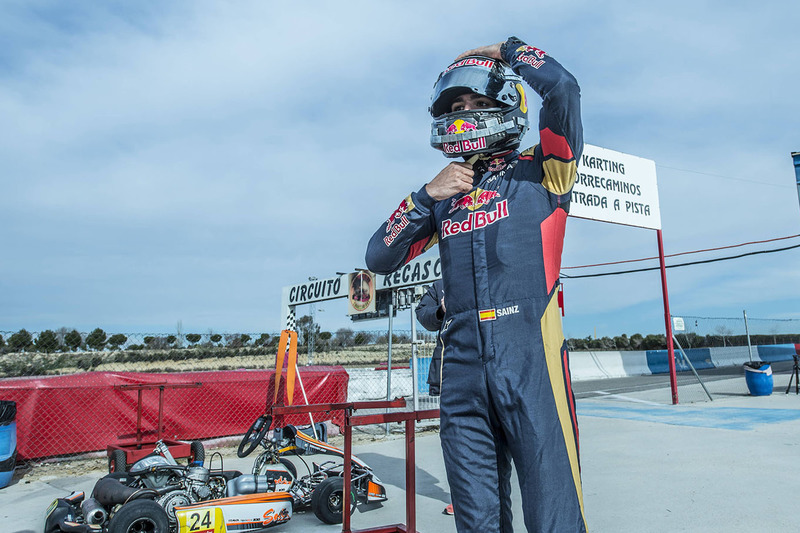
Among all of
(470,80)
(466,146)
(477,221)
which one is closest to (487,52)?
(470,80)

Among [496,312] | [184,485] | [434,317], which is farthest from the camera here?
[184,485]

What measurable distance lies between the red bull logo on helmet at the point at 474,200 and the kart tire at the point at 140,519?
2658 mm

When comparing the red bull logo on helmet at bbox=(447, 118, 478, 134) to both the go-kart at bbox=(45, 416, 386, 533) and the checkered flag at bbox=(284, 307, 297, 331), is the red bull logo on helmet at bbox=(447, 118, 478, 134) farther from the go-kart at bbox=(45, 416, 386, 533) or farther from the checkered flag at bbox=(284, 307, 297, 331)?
the checkered flag at bbox=(284, 307, 297, 331)

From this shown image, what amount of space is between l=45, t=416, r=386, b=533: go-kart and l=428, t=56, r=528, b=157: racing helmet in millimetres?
2829

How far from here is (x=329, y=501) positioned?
409 cm

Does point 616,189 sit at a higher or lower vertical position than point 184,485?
higher

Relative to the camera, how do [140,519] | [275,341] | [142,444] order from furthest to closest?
1. [275,341]
2. [142,444]
3. [140,519]

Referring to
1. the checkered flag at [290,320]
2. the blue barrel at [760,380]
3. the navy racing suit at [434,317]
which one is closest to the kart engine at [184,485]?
the navy racing suit at [434,317]

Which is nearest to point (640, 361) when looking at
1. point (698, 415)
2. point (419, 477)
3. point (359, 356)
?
point (359, 356)

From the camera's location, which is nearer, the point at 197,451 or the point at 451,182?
the point at 451,182

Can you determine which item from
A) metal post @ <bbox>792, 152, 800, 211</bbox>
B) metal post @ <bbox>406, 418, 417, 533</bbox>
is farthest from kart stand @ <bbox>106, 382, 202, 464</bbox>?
metal post @ <bbox>792, 152, 800, 211</bbox>

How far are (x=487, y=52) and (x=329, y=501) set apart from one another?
10.8 ft

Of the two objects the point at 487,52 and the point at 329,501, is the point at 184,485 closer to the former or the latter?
the point at 329,501

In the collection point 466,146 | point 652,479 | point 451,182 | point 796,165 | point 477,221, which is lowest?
point 652,479
